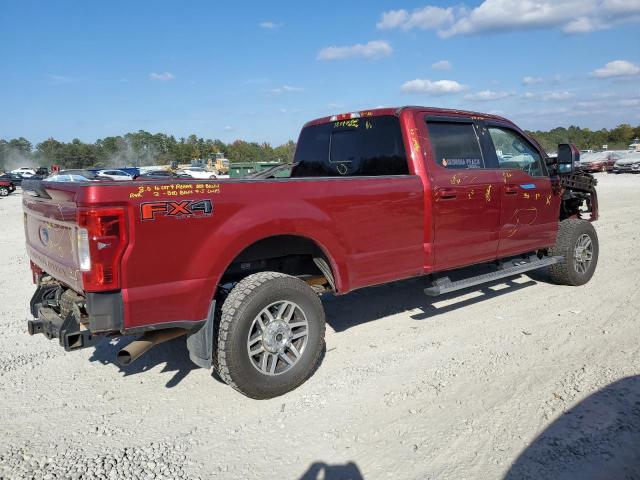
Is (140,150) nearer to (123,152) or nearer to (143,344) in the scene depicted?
(123,152)

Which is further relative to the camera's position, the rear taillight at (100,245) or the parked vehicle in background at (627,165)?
the parked vehicle in background at (627,165)

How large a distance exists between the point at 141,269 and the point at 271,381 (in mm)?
1242

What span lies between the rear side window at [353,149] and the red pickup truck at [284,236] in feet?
0.05

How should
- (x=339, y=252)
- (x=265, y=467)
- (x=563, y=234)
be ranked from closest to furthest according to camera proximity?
(x=265, y=467) → (x=339, y=252) → (x=563, y=234)

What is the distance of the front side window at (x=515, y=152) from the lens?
5.53 m

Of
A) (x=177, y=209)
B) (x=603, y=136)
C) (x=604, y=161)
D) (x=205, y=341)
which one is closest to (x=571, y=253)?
(x=205, y=341)

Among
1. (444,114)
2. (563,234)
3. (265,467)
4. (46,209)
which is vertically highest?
(444,114)

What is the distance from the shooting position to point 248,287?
3.57 metres

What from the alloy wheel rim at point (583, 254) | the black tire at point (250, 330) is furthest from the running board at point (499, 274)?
the black tire at point (250, 330)

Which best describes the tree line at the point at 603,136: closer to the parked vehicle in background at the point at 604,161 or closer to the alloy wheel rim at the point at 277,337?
the parked vehicle in background at the point at 604,161

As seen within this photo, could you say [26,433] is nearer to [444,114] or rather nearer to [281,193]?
[281,193]

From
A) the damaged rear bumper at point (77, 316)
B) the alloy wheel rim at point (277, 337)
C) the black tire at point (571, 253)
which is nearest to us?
the damaged rear bumper at point (77, 316)

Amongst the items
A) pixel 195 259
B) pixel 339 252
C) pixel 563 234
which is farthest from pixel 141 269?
pixel 563 234

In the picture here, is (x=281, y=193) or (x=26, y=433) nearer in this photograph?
(x=26, y=433)
